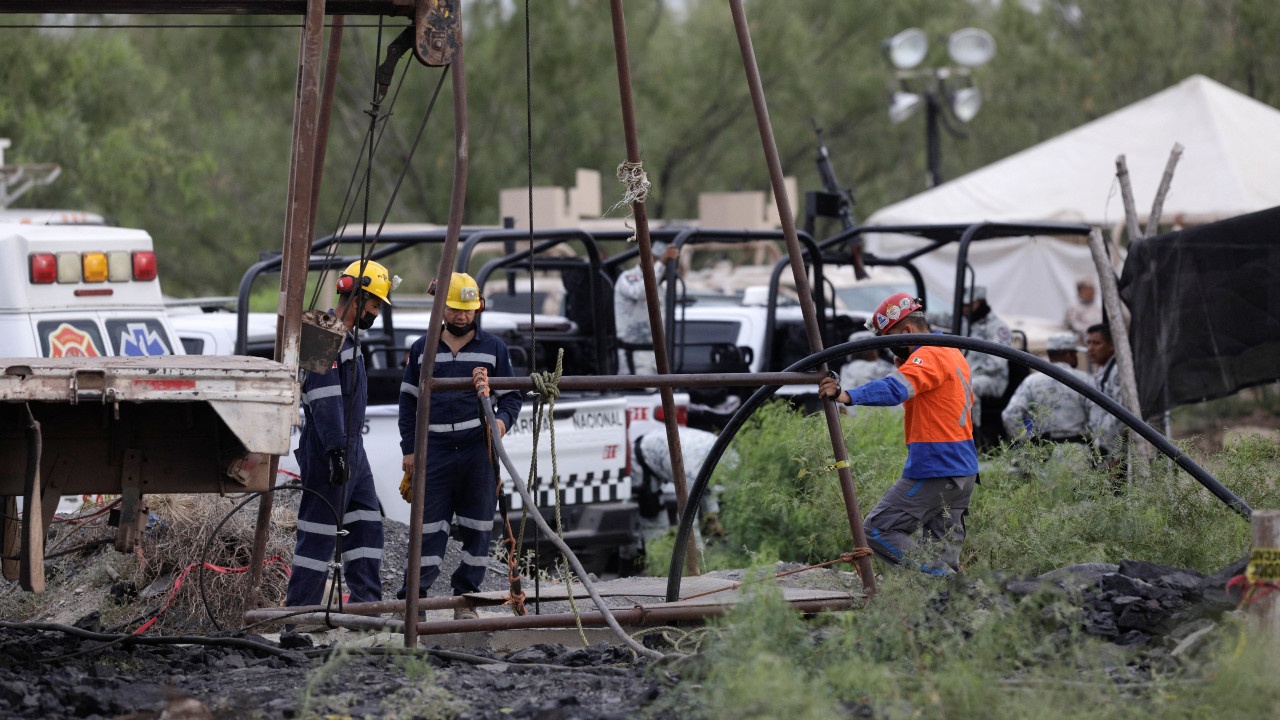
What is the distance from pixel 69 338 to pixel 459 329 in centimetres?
271

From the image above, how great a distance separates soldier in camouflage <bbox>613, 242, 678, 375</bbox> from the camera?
11805 mm

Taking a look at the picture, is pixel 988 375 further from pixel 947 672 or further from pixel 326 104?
pixel 947 672

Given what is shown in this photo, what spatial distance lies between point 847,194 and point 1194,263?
645 centimetres

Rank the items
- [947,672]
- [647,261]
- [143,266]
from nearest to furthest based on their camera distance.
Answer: [947,672] < [647,261] < [143,266]

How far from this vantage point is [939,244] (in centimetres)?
1327

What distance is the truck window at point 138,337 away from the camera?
9.20 metres

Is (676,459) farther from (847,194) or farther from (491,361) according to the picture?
(847,194)

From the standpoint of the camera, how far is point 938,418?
7.73 metres

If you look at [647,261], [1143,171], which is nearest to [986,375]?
[647,261]

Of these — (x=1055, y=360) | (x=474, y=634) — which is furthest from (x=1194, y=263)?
(x=474, y=634)

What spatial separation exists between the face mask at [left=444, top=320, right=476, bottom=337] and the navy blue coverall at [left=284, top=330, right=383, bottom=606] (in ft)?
1.68

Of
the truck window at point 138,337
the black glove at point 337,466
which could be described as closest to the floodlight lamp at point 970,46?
the truck window at point 138,337

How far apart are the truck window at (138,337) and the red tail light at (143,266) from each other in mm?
282

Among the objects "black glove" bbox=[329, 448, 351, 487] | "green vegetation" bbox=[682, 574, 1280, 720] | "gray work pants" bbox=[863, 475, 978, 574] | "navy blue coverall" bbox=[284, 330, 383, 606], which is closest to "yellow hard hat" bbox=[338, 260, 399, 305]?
"navy blue coverall" bbox=[284, 330, 383, 606]
